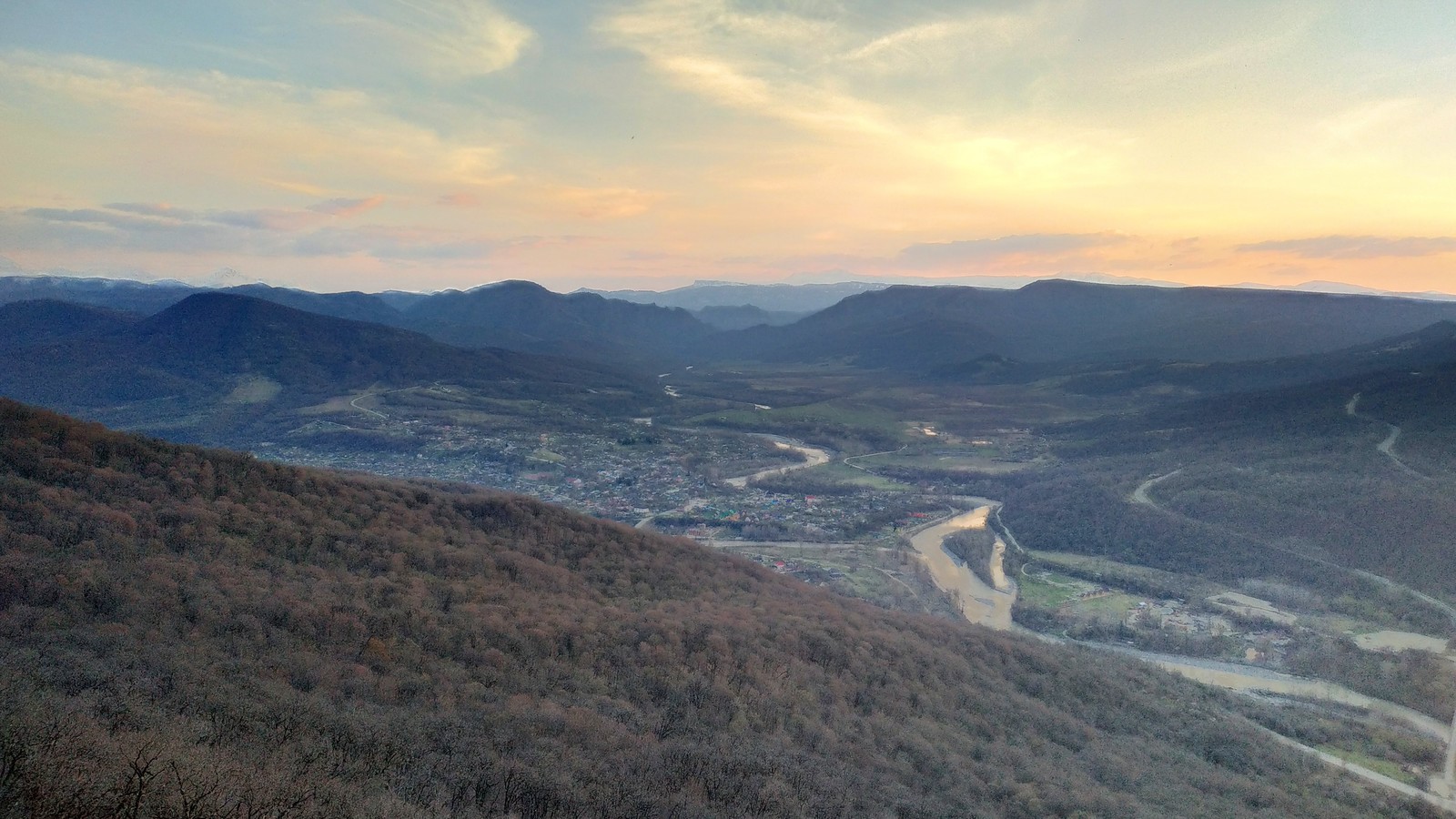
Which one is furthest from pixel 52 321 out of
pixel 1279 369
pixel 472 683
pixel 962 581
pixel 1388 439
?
pixel 1279 369

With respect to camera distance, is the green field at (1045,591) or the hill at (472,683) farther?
the green field at (1045,591)

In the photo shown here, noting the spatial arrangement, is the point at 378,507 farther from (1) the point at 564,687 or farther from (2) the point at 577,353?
(2) the point at 577,353

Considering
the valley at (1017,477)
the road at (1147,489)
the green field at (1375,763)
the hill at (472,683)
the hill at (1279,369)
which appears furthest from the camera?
the hill at (1279,369)

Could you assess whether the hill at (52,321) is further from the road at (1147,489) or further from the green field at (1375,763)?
the green field at (1375,763)

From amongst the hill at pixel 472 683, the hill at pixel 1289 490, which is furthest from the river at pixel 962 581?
the hill at pixel 472 683

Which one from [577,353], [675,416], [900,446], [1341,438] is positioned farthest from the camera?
[577,353]

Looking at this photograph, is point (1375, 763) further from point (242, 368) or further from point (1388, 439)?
point (242, 368)

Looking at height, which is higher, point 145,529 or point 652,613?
point 145,529

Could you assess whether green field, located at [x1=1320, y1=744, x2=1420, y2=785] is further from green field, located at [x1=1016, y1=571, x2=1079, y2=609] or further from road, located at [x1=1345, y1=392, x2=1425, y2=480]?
road, located at [x1=1345, y1=392, x2=1425, y2=480]

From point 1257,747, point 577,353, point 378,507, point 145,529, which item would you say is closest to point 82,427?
point 145,529

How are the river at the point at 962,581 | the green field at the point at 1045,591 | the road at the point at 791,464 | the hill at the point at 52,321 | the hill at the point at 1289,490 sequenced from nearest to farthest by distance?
the river at the point at 962,581 → the green field at the point at 1045,591 → the hill at the point at 1289,490 → the road at the point at 791,464 → the hill at the point at 52,321
